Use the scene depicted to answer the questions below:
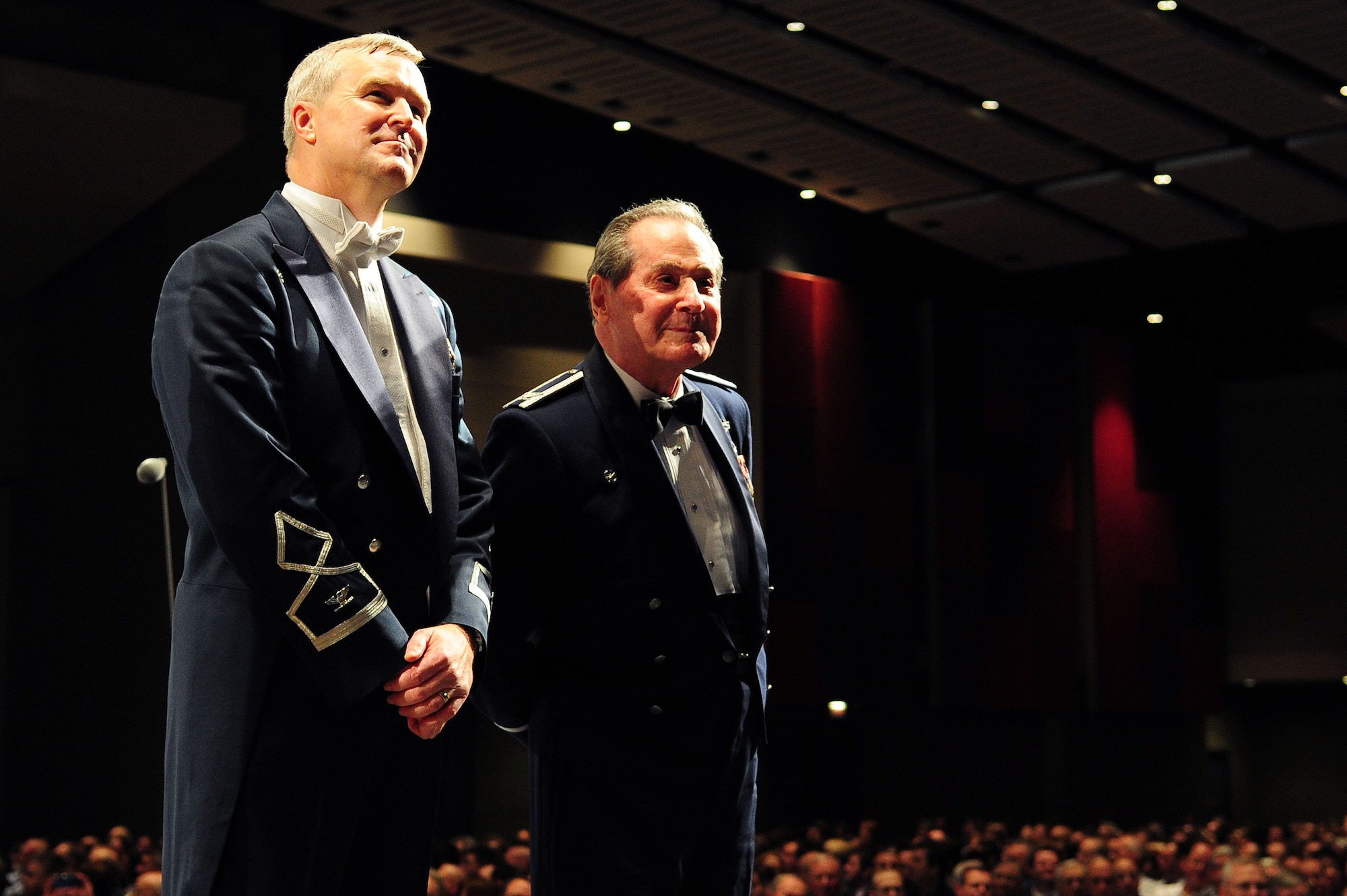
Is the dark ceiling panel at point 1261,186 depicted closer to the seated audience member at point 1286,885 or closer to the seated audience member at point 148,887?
the seated audience member at point 1286,885

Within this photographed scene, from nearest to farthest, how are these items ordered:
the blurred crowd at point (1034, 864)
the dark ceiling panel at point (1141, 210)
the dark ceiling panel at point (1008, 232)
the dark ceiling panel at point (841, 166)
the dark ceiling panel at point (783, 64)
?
the blurred crowd at point (1034, 864)
the dark ceiling panel at point (783, 64)
the dark ceiling panel at point (841, 166)
the dark ceiling panel at point (1141, 210)
the dark ceiling panel at point (1008, 232)

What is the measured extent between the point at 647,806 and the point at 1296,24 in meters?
9.81

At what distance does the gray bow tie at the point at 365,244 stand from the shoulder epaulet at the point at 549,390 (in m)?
0.47

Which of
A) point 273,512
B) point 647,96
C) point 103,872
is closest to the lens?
point 273,512

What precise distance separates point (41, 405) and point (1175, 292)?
11.3 metres

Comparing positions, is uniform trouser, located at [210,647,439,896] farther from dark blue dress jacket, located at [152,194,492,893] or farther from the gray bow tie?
the gray bow tie

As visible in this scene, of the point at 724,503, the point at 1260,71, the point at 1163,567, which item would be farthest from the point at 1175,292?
the point at 724,503

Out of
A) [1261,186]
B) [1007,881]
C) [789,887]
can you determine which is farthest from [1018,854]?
[1261,186]

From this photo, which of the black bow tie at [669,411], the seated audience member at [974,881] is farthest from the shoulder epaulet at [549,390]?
the seated audience member at [974,881]

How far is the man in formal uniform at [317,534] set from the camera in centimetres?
173

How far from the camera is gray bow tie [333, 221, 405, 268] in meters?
1.99

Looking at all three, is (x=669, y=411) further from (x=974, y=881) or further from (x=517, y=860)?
(x=517, y=860)

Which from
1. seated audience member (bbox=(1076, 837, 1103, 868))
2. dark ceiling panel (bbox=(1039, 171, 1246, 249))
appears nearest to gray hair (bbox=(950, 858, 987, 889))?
seated audience member (bbox=(1076, 837, 1103, 868))

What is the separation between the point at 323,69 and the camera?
79.4 inches
